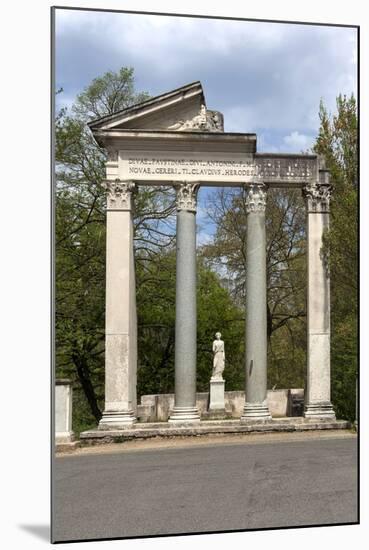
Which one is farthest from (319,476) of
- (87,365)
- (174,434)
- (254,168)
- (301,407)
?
(87,365)

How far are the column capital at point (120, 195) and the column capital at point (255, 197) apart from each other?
277cm

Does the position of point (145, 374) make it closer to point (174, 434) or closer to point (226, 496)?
point (174, 434)

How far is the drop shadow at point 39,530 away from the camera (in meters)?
10.2

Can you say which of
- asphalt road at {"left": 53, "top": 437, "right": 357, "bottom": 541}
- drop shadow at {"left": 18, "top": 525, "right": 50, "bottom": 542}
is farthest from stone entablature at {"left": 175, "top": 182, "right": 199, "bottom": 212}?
drop shadow at {"left": 18, "top": 525, "right": 50, "bottom": 542}

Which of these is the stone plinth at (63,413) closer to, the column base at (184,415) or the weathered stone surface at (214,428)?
the weathered stone surface at (214,428)

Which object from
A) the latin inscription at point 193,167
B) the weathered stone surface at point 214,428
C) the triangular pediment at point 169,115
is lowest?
the weathered stone surface at point 214,428

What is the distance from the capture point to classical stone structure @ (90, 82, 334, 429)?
17188mm

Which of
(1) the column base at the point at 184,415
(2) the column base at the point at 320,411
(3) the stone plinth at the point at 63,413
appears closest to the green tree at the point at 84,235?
(1) the column base at the point at 184,415

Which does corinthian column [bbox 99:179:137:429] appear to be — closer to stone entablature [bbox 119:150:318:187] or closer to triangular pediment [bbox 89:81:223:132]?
stone entablature [bbox 119:150:318:187]

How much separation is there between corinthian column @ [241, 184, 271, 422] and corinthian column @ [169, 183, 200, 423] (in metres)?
1.31

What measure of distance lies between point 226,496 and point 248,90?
823cm

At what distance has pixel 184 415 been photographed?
17.2m

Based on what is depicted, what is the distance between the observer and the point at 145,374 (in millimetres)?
25781

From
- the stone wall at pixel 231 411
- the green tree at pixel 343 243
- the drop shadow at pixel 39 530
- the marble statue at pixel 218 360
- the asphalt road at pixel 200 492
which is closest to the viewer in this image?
the drop shadow at pixel 39 530
